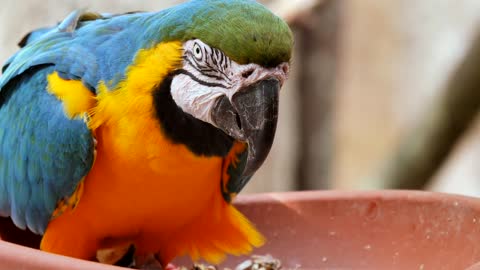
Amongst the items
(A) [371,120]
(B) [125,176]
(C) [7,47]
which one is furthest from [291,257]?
(A) [371,120]

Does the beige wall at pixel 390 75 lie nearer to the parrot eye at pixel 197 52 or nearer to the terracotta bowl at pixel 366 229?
the terracotta bowl at pixel 366 229

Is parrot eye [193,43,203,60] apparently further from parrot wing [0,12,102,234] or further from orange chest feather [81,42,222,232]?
parrot wing [0,12,102,234]

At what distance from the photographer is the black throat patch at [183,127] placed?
71.8 inches

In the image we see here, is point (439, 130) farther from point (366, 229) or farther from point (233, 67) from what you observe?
point (233, 67)

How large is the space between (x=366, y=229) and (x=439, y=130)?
1653 millimetres

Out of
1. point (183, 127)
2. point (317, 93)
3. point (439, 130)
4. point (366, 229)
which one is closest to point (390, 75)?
point (317, 93)

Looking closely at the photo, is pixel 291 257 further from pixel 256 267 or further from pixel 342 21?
pixel 342 21

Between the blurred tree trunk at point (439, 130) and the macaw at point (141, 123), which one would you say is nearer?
the macaw at point (141, 123)

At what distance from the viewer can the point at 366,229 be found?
2.11 meters

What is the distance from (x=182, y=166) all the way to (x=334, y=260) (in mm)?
436

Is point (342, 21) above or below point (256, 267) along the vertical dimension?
below

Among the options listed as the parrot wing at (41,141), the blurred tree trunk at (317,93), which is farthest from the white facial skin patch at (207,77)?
the blurred tree trunk at (317,93)

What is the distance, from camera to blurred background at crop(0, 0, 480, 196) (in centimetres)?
358

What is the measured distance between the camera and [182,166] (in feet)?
6.28
